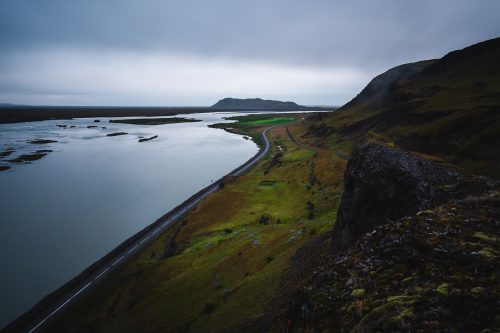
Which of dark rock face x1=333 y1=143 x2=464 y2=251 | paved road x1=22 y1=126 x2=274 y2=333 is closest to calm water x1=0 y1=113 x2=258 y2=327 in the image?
paved road x1=22 y1=126 x2=274 y2=333

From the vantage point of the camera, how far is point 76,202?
188 feet

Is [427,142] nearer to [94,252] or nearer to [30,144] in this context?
[94,252]

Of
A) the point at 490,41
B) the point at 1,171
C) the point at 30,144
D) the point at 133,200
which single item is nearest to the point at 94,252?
the point at 133,200

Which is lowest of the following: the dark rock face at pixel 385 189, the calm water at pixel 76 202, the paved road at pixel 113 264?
the paved road at pixel 113 264

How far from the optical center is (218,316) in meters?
20.8

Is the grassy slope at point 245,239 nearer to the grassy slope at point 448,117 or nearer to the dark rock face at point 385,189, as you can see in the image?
the grassy slope at point 448,117

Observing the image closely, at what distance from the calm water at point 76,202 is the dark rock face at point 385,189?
35.7m

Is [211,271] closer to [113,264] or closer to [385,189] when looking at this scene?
[113,264]

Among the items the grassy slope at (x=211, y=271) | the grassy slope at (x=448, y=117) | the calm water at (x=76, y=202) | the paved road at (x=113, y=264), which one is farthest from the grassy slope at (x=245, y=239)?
the calm water at (x=76, y=202)

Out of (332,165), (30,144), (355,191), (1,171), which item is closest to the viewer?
(355,191)

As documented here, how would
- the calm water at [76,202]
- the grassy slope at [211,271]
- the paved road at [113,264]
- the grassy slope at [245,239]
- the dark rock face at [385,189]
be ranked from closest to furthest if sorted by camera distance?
the dark rock face at [385,189] < the grassy slope at [211,271] < the grassy slope at [245,239] < the paved road at [113,264] < the calm water at [76,202]

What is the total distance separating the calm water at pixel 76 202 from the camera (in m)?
36.2

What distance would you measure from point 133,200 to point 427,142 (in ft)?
223

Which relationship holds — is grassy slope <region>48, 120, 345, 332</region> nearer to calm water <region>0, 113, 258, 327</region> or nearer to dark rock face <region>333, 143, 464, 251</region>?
dark rock face <region>333, 143, 464, 251</region>
